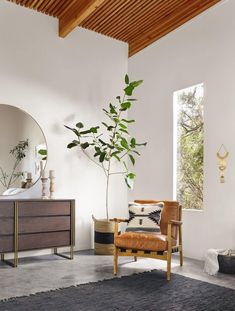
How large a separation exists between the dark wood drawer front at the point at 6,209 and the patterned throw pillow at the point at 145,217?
4.65ft

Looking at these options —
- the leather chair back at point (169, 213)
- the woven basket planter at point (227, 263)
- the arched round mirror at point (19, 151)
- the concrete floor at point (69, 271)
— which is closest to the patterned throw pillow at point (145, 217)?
the leather chair back at point (169, 213)

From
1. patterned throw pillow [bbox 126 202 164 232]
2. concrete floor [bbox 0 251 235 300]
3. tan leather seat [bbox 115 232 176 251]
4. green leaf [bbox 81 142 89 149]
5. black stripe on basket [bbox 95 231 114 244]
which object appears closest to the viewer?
concrete floor [bbox 0 251 235 300]

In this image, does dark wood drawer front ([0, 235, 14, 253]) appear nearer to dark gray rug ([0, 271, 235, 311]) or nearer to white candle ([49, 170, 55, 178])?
white candle ([49, 170, 55, 178])

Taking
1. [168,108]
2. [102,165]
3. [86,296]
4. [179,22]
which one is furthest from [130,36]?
[86,296]

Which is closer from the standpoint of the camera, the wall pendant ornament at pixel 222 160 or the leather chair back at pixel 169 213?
the leather chair back at pixel 169 213

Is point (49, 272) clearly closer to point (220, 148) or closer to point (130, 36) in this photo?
point (220, 148)

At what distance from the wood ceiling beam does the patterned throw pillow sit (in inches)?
102

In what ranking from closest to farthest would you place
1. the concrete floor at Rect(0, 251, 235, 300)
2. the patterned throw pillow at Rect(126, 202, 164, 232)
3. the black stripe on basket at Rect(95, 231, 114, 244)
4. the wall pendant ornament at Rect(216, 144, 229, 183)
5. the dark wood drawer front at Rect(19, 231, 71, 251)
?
the concrete floor at Rect(0, 251, 235, 300) → the patterned throw pillow at Rect(126, 202, 164, 232) → the dark wood drawer front at Rect(19, 231, 71, 251) → the wall pendant ornament at Rect(216, 144, 229, 183) → the black stripe on basket at Rect(95, 231, 114, 244)

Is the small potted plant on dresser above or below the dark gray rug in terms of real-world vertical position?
above

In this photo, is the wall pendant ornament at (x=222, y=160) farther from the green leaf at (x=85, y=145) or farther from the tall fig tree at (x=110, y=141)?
the green leaf at (x=85, y=145)

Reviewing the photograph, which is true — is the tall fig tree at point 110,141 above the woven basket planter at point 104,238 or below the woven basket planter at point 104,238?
above

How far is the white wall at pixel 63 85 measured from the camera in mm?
4973

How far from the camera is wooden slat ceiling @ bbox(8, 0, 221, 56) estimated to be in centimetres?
495

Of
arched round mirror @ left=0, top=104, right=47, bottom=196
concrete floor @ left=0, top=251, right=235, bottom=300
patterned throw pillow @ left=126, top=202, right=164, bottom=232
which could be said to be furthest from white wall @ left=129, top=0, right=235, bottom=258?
arched round mirror @ left=0, top=104, right=47, bottom=196
